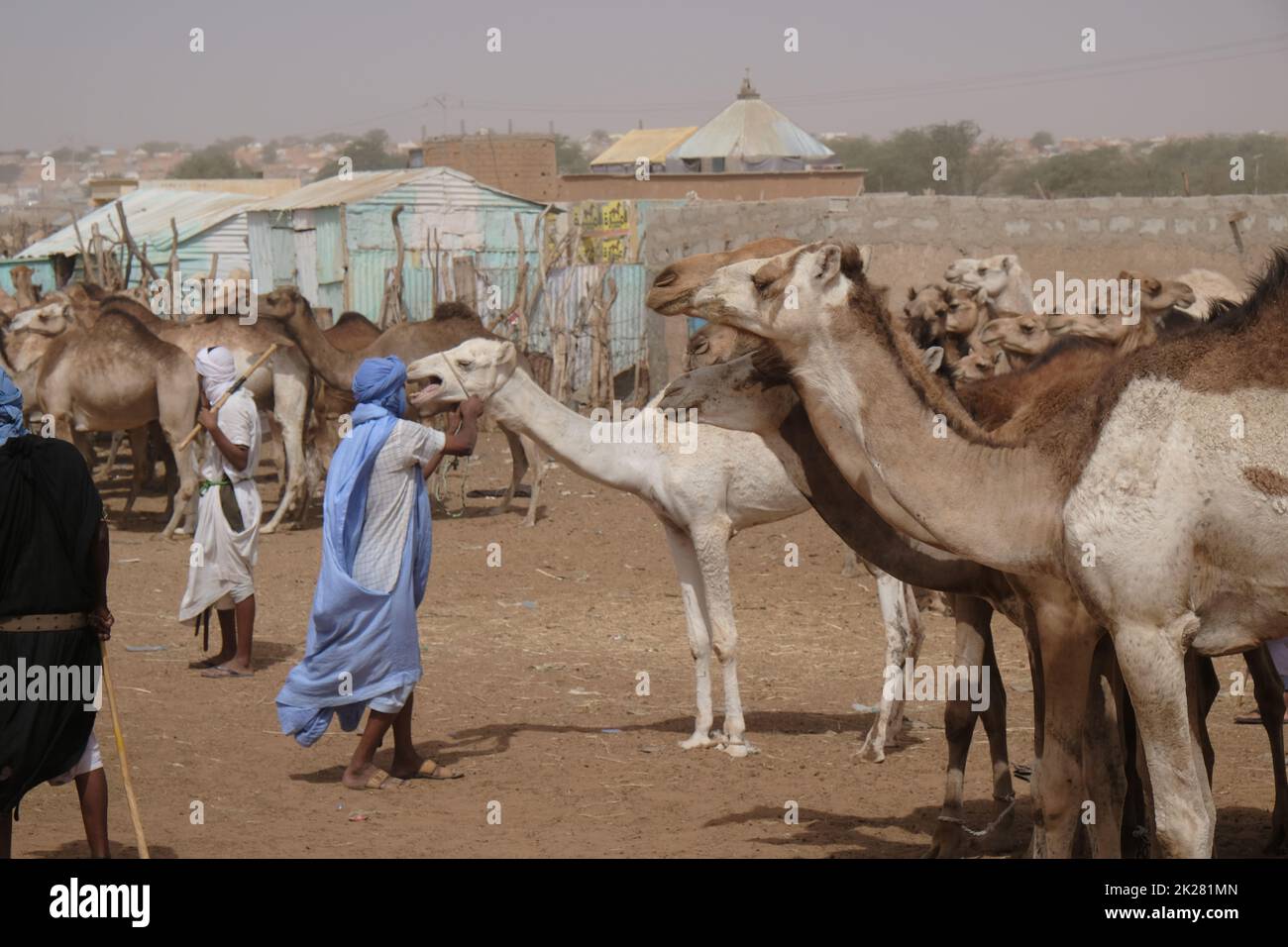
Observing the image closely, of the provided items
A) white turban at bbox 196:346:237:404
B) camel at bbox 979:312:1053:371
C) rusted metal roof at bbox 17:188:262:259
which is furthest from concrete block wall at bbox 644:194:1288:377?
rusted metal roof at bbox 17:188:262:259

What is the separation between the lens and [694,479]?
8.43 metres

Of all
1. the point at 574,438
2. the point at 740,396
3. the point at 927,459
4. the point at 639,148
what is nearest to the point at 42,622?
the point at 740,396

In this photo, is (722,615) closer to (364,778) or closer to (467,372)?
(467,372)

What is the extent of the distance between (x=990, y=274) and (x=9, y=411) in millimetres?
7022

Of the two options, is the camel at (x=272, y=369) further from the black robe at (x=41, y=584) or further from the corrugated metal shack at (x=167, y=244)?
the corrugated metal shack at (x=167, y=244)

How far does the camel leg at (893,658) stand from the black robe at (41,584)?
4215 mm

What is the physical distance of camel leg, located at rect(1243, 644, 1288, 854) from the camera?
652 cm

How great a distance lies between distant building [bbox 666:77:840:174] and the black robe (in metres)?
33.1

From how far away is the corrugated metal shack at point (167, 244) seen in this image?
31403 mm

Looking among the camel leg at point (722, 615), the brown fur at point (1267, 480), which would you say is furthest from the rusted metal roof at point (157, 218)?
the brown fur at point (1267, 480)

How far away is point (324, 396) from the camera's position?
17297mm

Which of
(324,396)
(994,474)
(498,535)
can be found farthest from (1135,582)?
(324,396)

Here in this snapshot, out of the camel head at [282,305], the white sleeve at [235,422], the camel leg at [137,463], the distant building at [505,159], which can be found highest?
the distant building at [505,159]
